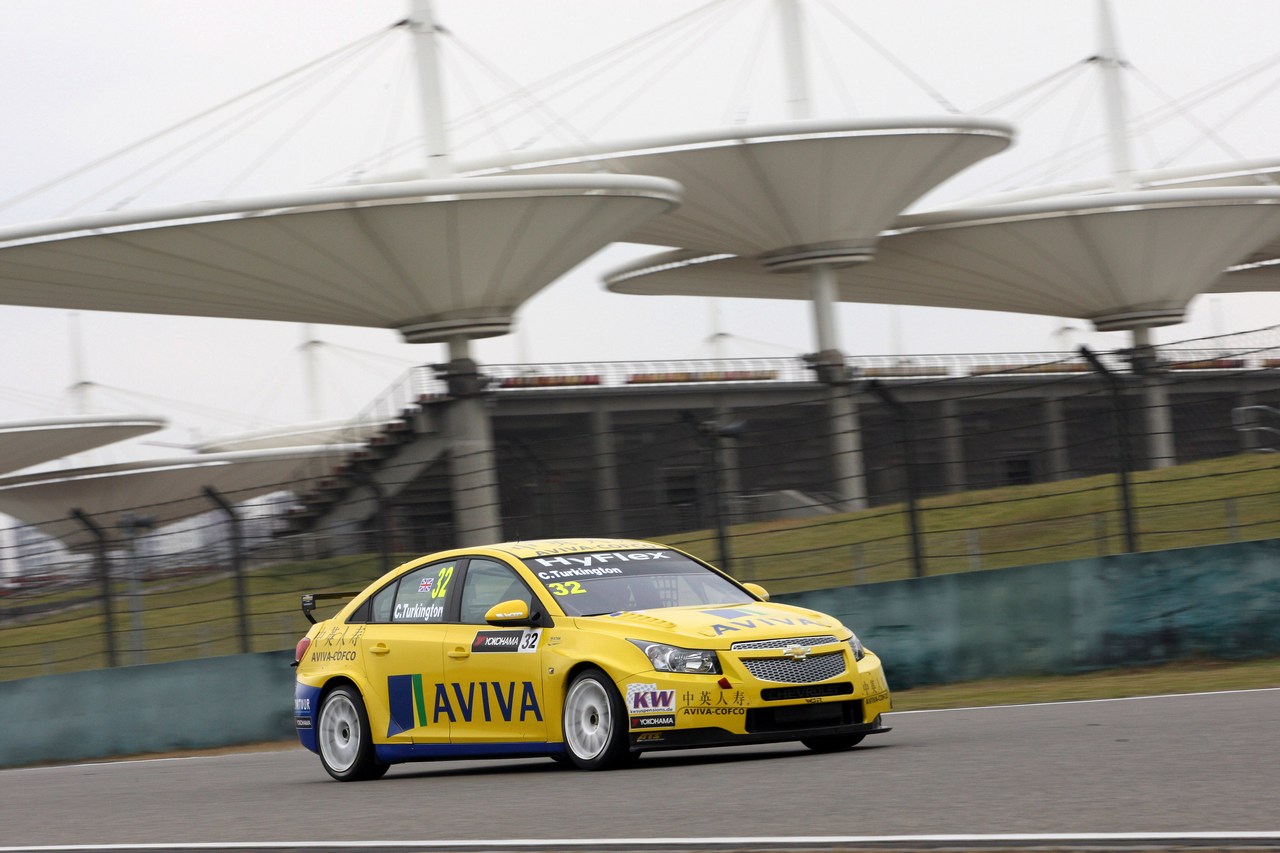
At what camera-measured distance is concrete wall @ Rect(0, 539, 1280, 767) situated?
14383 millimetres

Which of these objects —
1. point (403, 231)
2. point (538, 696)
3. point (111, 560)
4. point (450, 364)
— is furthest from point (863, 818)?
point (450, 364)

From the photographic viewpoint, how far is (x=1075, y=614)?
14789mm

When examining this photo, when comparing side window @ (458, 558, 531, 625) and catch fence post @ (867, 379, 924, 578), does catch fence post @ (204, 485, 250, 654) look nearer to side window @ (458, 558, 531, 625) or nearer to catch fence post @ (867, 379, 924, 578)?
catch fence post @ (867, 379, 924, 578)

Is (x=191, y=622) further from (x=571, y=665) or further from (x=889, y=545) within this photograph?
(x=571, y=665)

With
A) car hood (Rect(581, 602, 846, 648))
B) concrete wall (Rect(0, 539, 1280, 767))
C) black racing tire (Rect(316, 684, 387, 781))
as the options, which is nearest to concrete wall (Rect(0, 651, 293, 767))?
concrete wall (Rect(0, 539, 1280, 767))

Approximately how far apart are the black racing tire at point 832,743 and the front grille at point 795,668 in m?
0.46

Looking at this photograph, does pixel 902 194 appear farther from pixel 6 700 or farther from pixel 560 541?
pixel 560 541

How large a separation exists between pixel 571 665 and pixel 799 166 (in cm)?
3237

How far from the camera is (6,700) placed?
18.7 metres

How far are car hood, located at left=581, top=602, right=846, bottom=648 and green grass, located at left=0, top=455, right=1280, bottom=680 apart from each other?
299 inches

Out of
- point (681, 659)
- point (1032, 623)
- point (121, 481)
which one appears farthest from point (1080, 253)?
point (121, 481)

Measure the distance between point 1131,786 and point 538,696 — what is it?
13.3 ft

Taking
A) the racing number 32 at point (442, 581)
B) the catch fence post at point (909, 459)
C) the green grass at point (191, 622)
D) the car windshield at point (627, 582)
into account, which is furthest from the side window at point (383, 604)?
the green grass at point (191, 622)

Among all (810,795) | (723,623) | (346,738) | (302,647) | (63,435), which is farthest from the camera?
(63,435)
